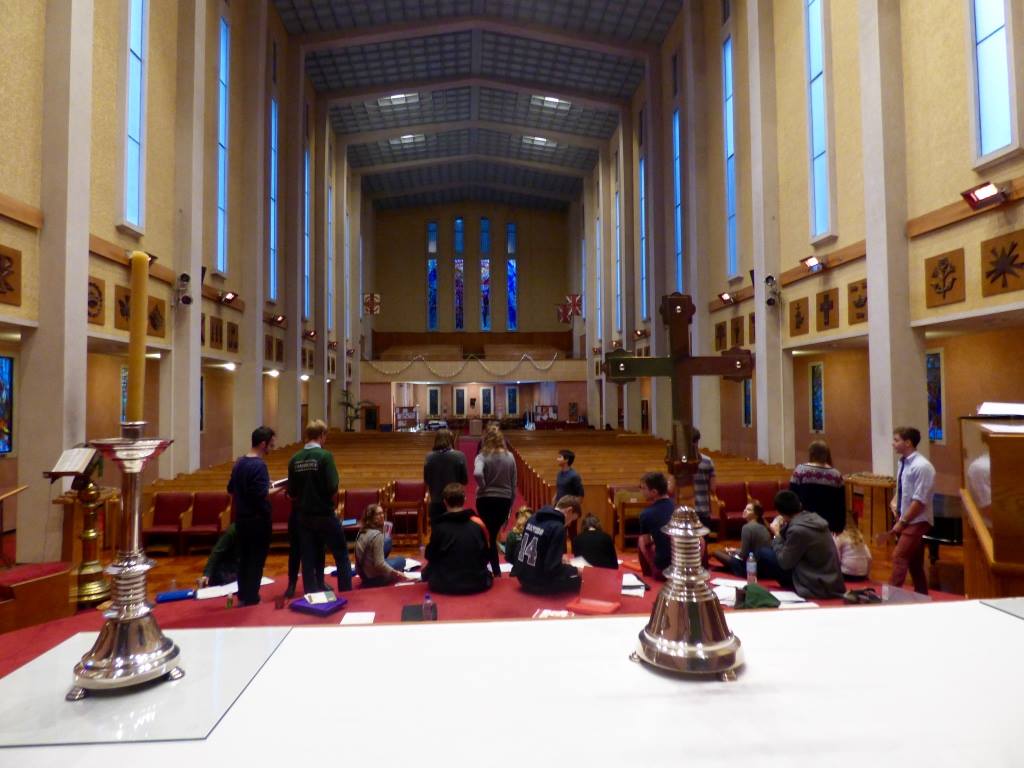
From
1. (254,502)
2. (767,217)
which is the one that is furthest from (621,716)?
(767,217)

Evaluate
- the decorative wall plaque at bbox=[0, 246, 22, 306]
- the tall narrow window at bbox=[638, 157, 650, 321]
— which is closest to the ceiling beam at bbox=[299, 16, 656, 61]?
the tall narrow window at bbox=[638, 157, 650, 321]

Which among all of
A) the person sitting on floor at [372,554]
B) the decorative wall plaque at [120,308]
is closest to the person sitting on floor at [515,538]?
the person sitting on floor at [372,554]

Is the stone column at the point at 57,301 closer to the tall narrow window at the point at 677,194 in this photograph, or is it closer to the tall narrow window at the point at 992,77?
the tall narrow window at the point at 992,77

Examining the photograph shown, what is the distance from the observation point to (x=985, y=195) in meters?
5.91

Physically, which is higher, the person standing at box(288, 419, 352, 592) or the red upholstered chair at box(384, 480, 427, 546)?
the person standing at box(288, 419, 352, 592)

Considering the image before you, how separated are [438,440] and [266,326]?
9893 millimetres

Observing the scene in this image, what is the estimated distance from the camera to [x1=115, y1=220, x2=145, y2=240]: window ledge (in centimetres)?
794

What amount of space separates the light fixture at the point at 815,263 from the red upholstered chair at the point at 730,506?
145 inches

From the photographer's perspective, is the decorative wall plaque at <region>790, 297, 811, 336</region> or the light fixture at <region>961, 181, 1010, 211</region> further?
the decorative wall plaque at <region>790, 297, 811, 336</region>

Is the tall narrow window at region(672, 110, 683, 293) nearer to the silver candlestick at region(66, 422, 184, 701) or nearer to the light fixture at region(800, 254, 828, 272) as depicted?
the light fixture at region(800, 254, 828, 272)

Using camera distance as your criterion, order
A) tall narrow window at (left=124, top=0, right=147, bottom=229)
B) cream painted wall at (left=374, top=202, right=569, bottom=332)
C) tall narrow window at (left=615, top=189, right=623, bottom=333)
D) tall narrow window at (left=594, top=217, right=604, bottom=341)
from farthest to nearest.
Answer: cream painted wall at (left=374, top=202, right=569, bottom=332) → tall narrow window at (left=594, top=217, right=604, bottom=341) → tall narrow window at (left=615, top=189, right=623, bottom=333) → tall narrow window at (left=124, top=0, right=147, bottom=229)

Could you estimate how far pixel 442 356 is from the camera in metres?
28.6

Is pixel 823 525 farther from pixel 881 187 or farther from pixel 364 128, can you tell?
pixel 364 128

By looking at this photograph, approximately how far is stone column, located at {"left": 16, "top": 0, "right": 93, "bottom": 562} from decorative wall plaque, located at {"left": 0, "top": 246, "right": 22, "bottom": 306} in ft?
1.01
